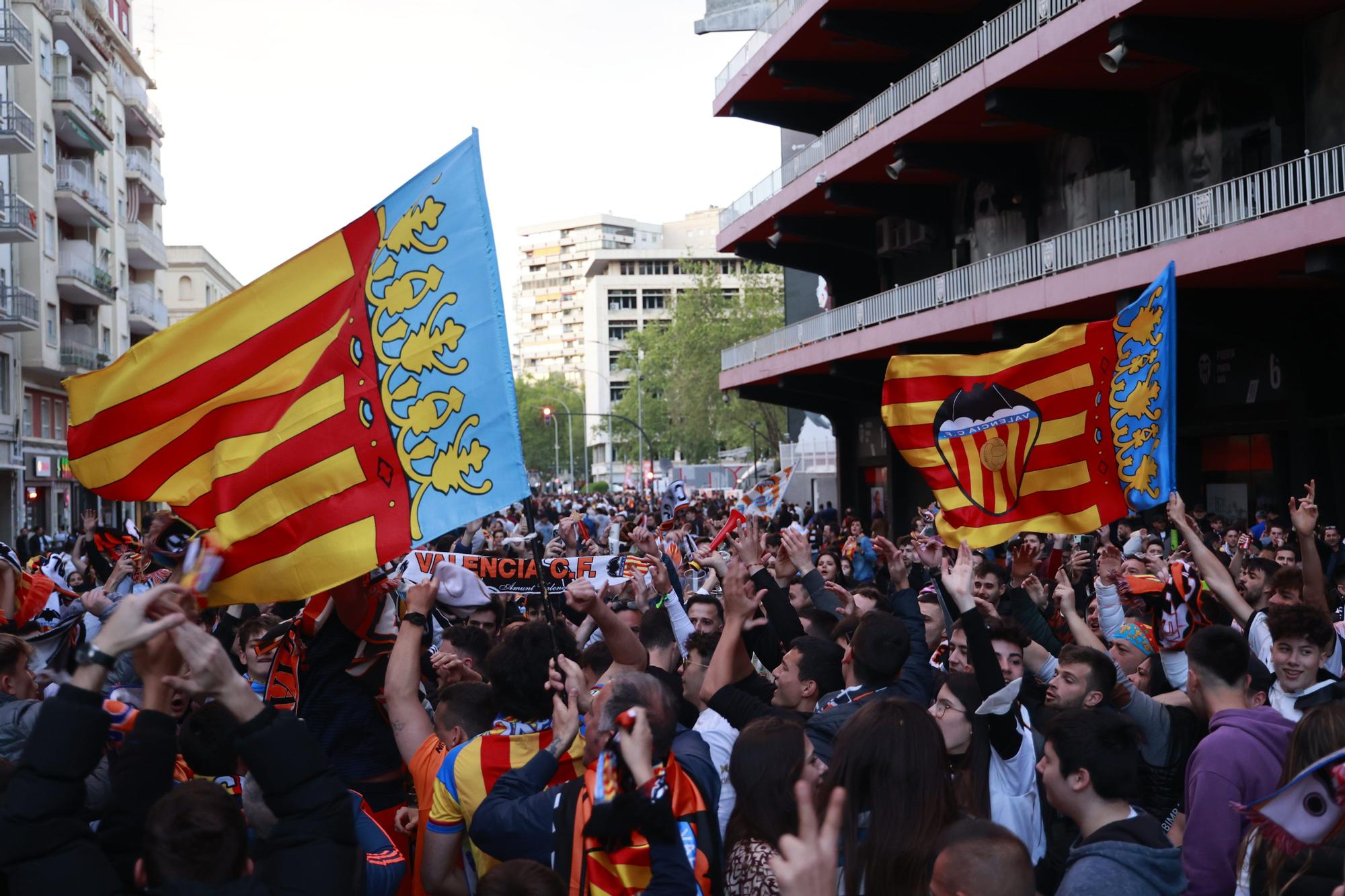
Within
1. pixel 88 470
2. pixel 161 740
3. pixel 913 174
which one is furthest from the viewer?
pixel 913 174

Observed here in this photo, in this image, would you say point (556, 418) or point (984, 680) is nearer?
point (984, 680)

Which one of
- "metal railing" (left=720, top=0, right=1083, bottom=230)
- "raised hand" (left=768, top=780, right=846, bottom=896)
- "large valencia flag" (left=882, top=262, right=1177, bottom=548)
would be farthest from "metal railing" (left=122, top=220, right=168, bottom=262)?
"raised hand" (left=768, top=780, right=846, bottom=896)

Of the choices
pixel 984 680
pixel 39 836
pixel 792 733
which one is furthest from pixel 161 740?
pixel 984 680

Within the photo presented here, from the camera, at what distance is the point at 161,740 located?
11.1 feet

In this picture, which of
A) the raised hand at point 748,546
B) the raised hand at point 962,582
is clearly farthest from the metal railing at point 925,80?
the raised hand at point 962,582

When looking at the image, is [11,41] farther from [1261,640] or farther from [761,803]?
[761,803]

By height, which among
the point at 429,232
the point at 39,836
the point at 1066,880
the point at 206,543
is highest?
the point at 429,232

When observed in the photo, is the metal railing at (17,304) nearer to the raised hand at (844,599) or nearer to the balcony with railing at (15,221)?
the balcony with railing at (15,221)

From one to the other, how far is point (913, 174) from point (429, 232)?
2219 cm

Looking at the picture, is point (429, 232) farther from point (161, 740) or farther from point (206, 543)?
point (161, 740)

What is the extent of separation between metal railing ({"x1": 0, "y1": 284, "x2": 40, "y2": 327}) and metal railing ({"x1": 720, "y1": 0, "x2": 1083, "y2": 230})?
2071cm

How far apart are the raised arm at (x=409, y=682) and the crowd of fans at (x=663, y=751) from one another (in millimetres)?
17

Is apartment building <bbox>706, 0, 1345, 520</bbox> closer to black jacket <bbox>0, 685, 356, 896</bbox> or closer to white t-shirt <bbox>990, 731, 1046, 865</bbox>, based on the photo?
white t-shirt <bbox>990, 731, 1046, 865</bbox>

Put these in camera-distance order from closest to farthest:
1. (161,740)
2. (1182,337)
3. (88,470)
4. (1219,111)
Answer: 1. (161,740)
2. (88,470)
3. (1219,111)
4. (1182,337)
